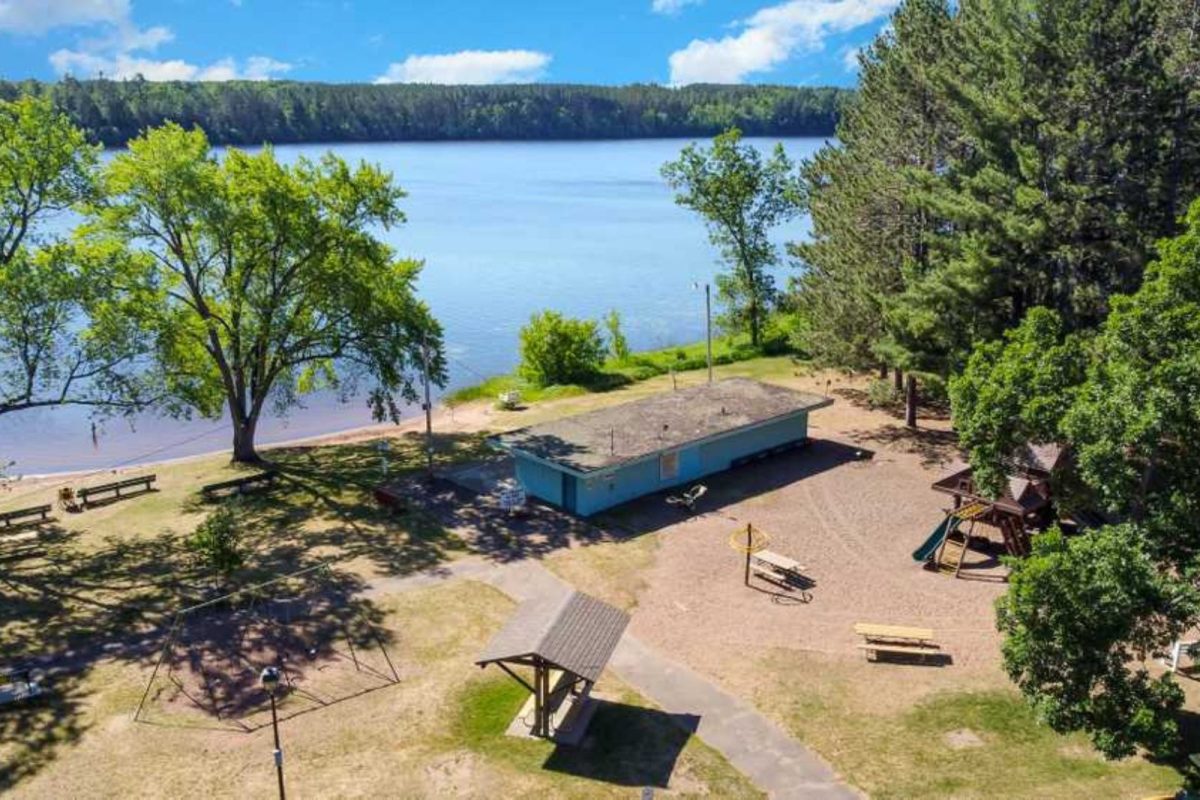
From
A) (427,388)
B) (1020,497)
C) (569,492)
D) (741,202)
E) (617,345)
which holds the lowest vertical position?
(569,492)

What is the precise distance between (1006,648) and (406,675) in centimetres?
1276

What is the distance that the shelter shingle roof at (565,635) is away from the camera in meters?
17.7

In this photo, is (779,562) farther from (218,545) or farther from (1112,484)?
(218,545)

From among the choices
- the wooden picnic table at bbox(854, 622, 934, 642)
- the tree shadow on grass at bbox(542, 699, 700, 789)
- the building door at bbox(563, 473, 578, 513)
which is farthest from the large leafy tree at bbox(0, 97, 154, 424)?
the wooden picnic table at bbox(854, 622, 934, 642)

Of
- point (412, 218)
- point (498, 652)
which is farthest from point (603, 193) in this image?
point (498, 652)

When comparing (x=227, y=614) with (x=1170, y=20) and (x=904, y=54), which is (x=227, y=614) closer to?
(x=904, y=54)

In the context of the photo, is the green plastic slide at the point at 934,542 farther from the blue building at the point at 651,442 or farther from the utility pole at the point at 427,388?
the utility pole at the point at 427,388

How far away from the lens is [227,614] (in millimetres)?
23500

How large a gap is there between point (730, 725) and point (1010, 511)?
12623 millimetres

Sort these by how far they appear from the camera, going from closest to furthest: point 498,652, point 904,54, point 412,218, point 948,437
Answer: point 498,652 < point 904,54 < point 948,437 < point 412,218

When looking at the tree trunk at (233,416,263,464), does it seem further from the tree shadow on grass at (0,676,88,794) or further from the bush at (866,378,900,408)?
the bush at (866,378,900,408)

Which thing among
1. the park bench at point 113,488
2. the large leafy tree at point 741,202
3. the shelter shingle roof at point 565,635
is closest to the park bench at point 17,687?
the shelter shingle roof at point 565,635

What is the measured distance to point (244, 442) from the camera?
119ft

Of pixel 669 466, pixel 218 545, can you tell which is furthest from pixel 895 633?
pixel 218 545
